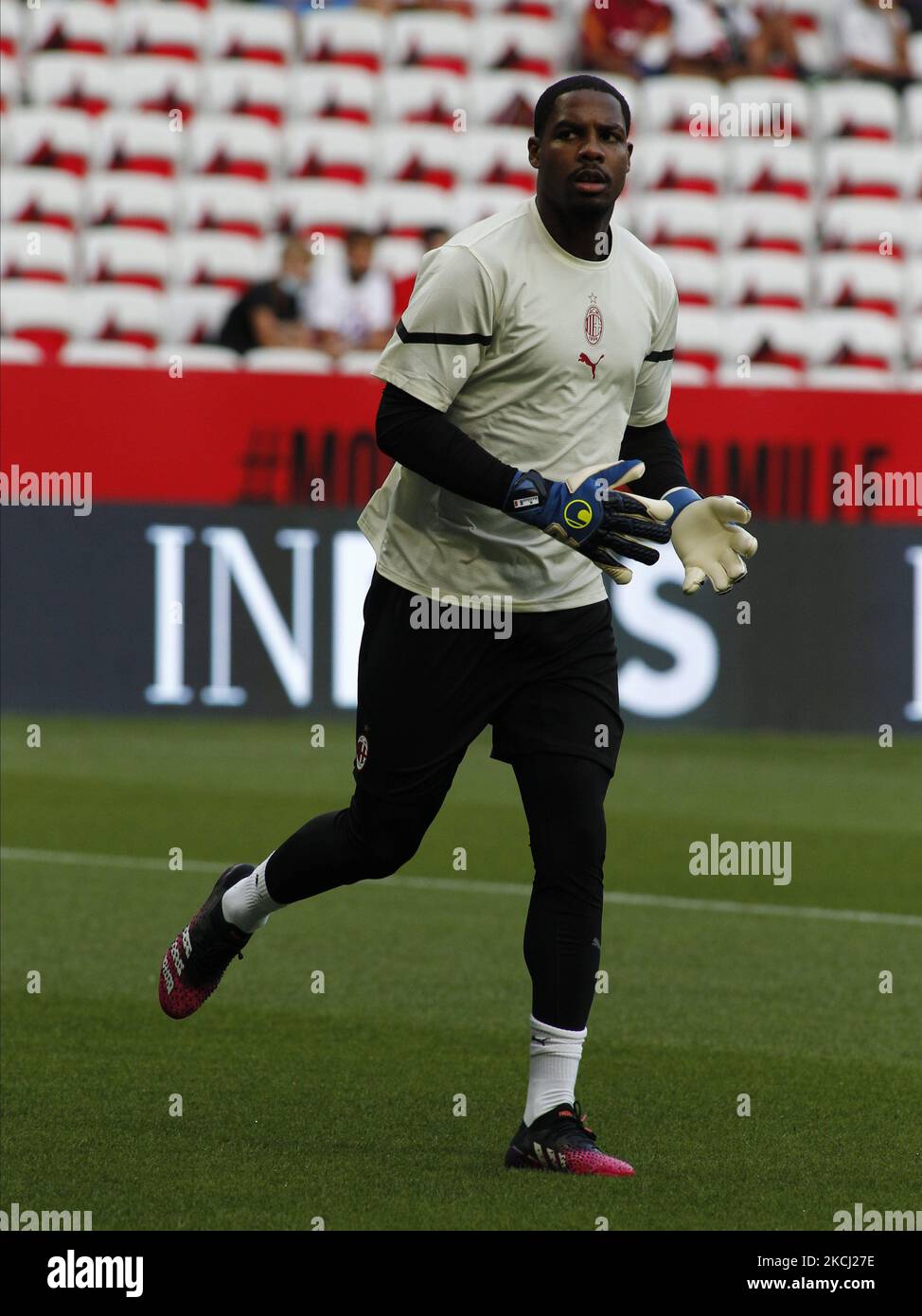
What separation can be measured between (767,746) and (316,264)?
15.8 ft

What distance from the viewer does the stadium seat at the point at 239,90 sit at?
1825cm

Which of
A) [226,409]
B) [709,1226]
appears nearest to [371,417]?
[226,409]

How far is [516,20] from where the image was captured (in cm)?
1920

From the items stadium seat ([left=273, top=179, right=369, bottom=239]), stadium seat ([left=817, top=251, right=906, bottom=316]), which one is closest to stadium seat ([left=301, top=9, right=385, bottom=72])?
stadium seat ([left=273, top=179, right=369, bottom=239])

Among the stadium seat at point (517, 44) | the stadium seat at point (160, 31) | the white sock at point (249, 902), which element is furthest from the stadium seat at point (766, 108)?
the white sock at point (249, 902)

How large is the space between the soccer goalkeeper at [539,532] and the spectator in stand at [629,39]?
14337 mm

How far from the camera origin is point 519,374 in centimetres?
482

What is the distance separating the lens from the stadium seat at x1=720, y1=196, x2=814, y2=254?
18.1 meters

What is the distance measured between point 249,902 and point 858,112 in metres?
15.0

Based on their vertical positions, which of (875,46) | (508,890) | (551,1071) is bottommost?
(508,890)

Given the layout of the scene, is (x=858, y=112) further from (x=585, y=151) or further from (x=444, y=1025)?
(x=585, y=151)

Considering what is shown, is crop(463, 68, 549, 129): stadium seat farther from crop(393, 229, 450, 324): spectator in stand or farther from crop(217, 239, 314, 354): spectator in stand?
crop(217, 239, 314, 354): spectator in stand

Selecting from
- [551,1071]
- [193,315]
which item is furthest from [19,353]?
[551,1071]
